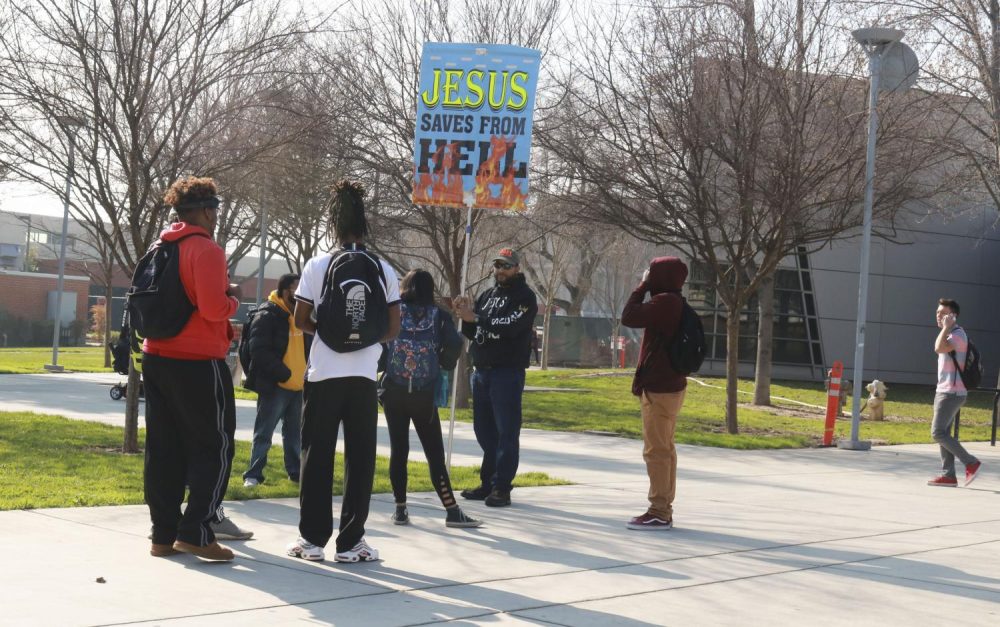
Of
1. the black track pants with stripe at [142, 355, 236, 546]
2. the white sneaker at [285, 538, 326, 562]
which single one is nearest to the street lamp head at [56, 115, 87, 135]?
the black track pants with stripe at [142, 355, 236, 546]

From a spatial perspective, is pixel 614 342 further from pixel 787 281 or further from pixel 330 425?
pixel 330 425

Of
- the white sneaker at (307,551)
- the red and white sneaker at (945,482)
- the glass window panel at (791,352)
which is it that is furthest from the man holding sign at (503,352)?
the glass window panel at (791,352)

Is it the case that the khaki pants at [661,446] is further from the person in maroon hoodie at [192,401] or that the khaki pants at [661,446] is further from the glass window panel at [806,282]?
the glass window panel at [806,282]

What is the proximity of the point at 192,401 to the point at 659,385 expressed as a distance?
3.36 metres

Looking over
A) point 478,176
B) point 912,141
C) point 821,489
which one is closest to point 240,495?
point 478,176

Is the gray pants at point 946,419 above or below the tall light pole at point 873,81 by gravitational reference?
Answer: below

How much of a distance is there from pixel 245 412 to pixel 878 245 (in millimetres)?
24362

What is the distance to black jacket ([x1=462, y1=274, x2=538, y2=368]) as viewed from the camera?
30.2 ft

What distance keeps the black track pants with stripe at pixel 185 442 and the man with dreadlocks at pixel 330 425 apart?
18.6 inches

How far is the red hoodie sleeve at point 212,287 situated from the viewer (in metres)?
6.41

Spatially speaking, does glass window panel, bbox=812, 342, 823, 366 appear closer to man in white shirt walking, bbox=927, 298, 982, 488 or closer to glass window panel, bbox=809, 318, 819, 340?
glass window panel, bbox=809, 318, 819, 340

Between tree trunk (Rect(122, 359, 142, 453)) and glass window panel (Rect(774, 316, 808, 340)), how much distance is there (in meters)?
28.8

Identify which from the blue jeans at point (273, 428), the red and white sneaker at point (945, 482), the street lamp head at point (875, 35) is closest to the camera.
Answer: the blue jeans at point (273, 428)

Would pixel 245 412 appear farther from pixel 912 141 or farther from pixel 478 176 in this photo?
pixel 912 141
